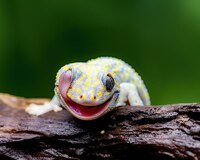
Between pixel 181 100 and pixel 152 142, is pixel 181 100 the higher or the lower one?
the higher one

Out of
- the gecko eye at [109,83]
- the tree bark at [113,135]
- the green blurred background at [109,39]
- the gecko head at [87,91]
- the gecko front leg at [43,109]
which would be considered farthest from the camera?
the green blurred background at [109,39]

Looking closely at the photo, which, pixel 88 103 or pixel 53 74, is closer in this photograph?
pixel 88 103

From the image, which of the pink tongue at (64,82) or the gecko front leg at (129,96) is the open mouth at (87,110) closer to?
the pink tongue at (64,82)

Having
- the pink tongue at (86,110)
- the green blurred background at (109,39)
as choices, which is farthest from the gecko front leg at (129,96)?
the green blurred background at (109,39)

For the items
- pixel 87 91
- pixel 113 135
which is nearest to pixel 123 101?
A: pixel 113 135

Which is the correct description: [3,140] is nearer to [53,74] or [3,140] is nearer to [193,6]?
[53,74]

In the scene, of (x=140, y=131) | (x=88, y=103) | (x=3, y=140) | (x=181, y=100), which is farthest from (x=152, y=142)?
(x=181, y=100)

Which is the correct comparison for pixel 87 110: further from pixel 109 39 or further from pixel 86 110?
pixel 109 39
